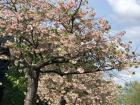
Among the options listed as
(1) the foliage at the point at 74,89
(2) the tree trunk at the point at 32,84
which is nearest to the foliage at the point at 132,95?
(1) the foliage at the point at 74,89

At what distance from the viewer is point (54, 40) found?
29.4m

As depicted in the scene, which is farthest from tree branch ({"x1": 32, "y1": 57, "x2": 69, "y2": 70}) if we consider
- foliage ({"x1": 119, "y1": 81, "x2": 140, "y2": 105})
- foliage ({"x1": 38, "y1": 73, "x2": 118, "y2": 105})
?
foliage ({"x1": 119, "y1": 81, "x2": 140, "y2": 105})

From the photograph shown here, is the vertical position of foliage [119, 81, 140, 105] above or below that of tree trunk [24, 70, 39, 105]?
above

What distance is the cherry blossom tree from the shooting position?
95.2ft

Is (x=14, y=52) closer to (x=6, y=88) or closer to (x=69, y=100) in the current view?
(x=69, y=100)

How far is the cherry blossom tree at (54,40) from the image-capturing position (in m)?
29.0

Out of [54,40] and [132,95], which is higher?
[132,95]

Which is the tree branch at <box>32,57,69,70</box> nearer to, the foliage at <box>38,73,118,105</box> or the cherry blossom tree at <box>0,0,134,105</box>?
the cherry blossom tree at <box>0,0,134,105</box>

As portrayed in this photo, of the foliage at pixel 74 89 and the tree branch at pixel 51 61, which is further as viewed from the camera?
the foliage at pixel 74 89

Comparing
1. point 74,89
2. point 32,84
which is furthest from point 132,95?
point 32,84

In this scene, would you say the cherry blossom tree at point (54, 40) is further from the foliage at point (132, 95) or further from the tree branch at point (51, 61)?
the foliage at point (132, 95)

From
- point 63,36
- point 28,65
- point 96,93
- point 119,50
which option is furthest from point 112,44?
point 96,93

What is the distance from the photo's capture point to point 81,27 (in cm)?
3062

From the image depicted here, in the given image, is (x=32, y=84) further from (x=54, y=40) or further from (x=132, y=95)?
(x=132, y=95)
